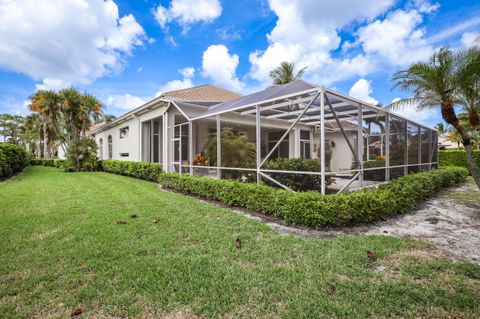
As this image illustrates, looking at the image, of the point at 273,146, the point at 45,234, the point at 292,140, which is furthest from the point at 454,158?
the point at 45,234

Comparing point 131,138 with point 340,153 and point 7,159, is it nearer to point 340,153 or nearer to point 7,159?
point 7,159

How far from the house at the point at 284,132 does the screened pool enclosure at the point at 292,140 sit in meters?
0.03

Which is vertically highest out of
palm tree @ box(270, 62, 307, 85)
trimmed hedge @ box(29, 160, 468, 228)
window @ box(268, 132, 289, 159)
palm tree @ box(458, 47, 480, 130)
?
palm tree @ box(270, 62, 307, 85)

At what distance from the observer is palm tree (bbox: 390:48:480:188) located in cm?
532

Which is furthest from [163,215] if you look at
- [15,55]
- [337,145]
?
[15,55]

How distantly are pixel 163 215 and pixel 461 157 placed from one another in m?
21.2

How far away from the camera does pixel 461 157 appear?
54.2ft

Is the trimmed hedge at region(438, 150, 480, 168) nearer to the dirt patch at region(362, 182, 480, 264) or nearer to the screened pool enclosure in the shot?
the screened pool enclosure

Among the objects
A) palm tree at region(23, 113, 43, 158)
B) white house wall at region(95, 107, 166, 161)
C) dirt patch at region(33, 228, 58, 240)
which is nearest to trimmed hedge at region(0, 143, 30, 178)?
white house wall at region(95, 107, 166, 161)

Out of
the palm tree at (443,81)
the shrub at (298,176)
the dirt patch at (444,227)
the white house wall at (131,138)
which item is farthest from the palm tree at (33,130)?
the dirt patch at (444,227)

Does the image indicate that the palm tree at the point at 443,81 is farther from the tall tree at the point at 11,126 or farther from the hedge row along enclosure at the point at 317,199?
the tall tree at the point at 11,126

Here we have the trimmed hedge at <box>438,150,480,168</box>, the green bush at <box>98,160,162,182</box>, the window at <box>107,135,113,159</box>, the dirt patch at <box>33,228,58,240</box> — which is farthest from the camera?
the window at <box>107,135,113,159</box>

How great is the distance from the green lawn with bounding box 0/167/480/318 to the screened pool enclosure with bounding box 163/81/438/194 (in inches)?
98.5

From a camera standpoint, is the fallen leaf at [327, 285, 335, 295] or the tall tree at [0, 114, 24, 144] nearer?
the fallen leaf at [327, 285, 335, 295]
